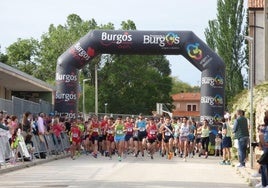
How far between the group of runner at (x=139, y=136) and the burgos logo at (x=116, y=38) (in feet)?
14.5

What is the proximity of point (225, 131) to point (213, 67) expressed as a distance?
29.6ft

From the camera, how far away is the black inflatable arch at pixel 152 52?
112 ft

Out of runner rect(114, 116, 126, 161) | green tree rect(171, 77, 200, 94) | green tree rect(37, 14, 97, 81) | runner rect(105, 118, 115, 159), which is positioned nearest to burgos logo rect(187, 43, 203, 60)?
runner rect(105, 118, 115, 159)

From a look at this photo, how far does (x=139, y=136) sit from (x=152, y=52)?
17.7 feet

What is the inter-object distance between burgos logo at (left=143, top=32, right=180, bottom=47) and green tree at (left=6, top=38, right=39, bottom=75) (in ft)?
194

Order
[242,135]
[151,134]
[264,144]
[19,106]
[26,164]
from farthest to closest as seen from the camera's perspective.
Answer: [151,134] → [19,106] → [26,164] → [242,135] → [264,144]

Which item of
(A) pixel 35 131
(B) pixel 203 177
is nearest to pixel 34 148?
(A) pixel 35 131

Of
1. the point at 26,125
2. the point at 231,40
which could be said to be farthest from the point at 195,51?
the point at 231,40

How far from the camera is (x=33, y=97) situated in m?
49.4

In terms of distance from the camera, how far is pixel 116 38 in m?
34.2

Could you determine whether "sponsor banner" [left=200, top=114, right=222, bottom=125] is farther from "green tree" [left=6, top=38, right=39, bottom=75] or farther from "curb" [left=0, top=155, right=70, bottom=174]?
"green tree" [left=6, top=38, right=39, bottom=75]

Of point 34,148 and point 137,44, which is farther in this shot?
point 137,44

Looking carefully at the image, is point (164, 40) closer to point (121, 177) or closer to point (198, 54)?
point (198, 54)

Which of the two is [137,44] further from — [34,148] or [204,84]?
[34,148]
